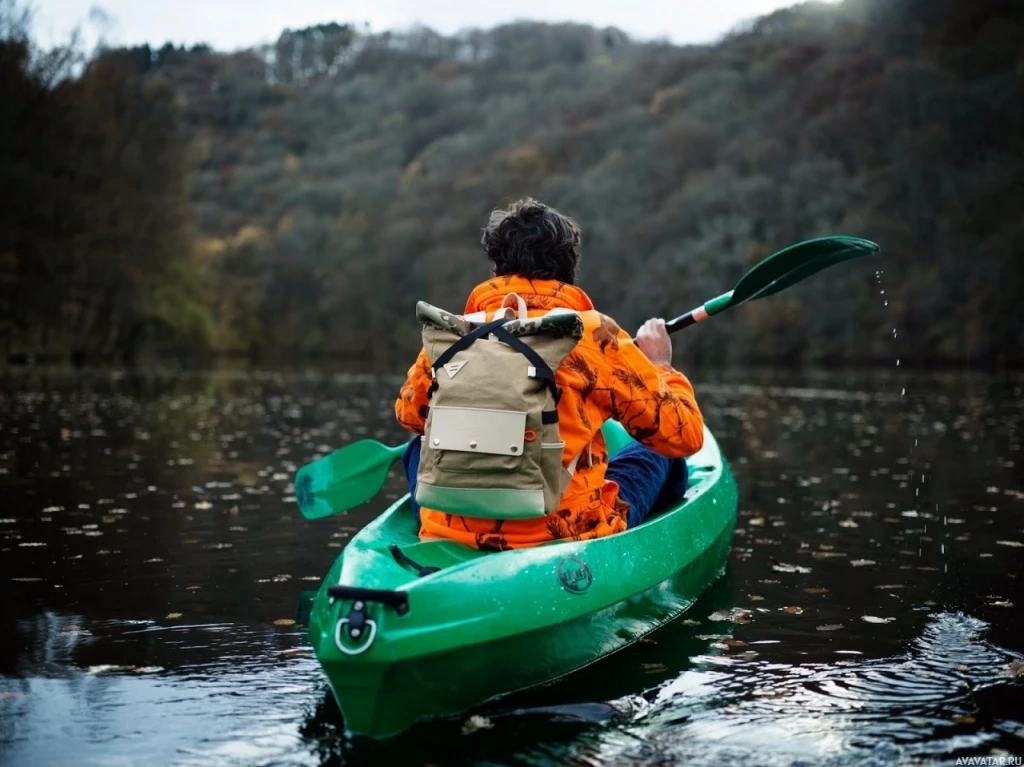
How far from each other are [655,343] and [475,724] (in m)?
1.79

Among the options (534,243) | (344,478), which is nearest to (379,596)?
(534,243)

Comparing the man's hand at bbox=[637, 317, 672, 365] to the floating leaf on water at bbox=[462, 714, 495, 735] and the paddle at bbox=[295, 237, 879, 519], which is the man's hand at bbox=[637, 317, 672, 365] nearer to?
the paddle at bbox=[295, 237, 879, 519]

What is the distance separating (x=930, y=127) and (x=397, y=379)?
31.8 meters

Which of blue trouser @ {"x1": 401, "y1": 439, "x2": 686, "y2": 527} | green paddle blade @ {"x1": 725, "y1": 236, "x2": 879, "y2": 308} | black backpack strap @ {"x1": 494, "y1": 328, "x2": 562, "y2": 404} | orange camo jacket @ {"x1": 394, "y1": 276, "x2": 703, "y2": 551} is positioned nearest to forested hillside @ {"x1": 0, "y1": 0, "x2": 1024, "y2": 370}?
green paddle blade @ {"x1": 725, "y1": 236, "x2": 879, "y2": 308}

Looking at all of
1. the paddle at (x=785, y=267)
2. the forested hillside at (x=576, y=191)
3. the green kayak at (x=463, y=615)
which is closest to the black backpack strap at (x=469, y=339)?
the green kayak at (x=463, y=615)

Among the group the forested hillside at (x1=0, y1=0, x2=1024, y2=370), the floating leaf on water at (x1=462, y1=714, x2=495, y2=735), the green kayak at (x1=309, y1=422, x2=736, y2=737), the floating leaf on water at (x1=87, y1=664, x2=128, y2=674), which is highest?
the forested hillside at (x1=0, y1=0, x2=1024, y2=370)

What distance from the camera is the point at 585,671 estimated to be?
4586 mm

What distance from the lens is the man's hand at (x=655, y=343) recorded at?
479cm

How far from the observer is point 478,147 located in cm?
7988

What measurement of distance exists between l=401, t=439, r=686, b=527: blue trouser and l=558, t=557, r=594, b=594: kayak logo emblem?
81 cm

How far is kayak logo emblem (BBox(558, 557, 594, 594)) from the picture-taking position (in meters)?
4.28

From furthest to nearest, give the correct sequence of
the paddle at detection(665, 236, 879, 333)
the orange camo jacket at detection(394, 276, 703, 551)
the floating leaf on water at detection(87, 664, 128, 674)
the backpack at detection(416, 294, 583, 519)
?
the paddle at detection(665, 236, 879, 333) < the floating leaf on water at detection(87, 664, 128, 674) < the orange camo jacket at detection(394, 276, 703, 551) < the backpack at detection(416, 294, 583, 519)

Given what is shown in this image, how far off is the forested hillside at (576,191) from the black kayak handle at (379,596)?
34.8 metres

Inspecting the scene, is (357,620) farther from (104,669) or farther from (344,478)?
(344,478)
